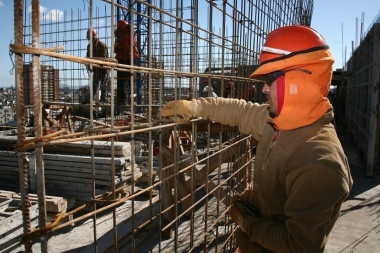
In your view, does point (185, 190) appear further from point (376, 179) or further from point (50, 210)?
point (376, 179)

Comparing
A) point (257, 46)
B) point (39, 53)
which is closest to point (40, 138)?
point (39, 53)

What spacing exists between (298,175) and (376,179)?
27.0 ft

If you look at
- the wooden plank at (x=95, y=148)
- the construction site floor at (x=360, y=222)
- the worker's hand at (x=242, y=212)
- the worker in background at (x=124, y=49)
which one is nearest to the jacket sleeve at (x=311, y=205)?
the worker's hand at (x=242, y=212)

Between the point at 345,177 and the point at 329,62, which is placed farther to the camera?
the point at 329,62

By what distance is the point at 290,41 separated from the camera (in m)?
1.80

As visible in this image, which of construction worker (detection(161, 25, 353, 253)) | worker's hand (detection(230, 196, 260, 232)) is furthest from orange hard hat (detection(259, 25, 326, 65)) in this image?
worker's hand (detection(230, 196, 260, 232))

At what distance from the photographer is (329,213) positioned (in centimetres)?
Answer: 151

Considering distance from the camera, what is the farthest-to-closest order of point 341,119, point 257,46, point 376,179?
point 341,119
point 376,179
point 257,46

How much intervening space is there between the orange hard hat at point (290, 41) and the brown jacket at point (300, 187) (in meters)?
0.40

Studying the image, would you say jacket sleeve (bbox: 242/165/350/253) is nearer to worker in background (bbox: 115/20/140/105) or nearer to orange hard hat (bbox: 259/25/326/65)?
orange hard hat (bbox: 259/25/326/65)

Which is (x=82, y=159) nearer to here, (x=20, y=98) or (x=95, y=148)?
(x=95, y=148)

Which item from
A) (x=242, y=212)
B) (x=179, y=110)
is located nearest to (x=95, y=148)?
(x=179, y=110)

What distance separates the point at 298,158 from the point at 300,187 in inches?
7.3

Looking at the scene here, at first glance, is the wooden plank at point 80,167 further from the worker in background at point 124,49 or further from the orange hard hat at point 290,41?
the orange hard hat at point 290,41
